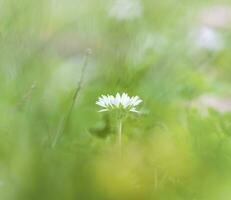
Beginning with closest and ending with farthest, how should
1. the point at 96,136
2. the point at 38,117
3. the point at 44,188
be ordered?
the point at 44,188, the point at 38,117, the point at 96,136

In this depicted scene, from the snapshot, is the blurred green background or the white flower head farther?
the white flower head

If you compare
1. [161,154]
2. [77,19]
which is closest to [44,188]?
[161,154]

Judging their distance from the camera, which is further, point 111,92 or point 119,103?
point 111,92

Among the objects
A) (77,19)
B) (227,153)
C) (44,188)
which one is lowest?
(44,188)

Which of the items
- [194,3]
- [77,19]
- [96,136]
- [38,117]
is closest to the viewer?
[38,117]

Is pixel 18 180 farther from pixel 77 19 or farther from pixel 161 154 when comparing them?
pixel 77 19

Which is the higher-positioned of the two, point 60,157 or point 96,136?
point 96,136

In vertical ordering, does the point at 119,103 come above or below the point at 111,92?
below

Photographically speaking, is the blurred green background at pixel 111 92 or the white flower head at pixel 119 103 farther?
the white flower head at pixel 119 103
